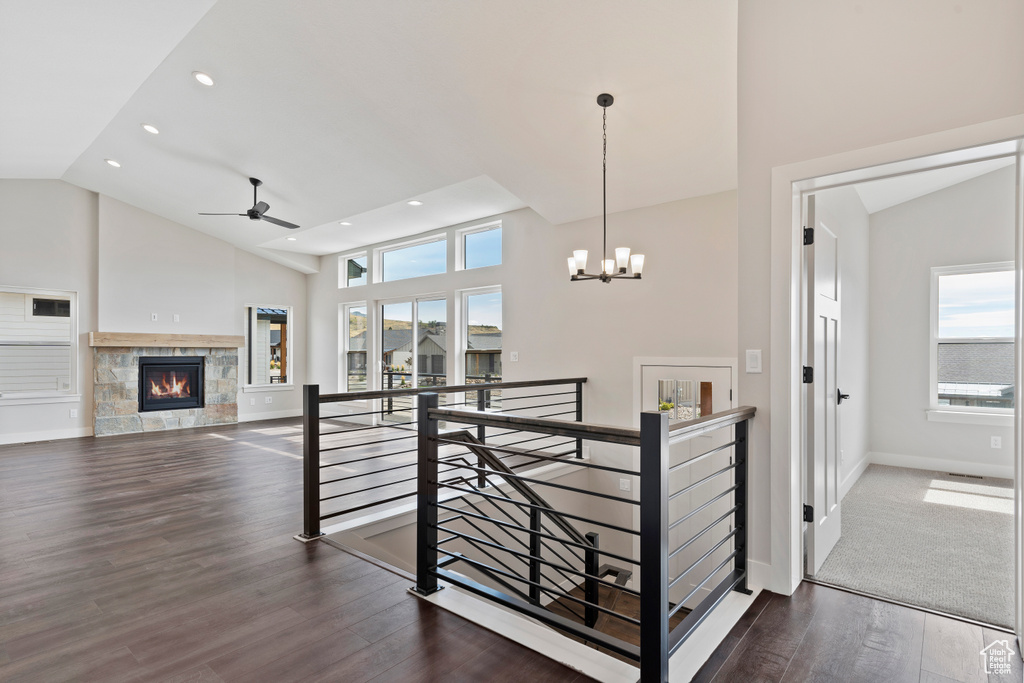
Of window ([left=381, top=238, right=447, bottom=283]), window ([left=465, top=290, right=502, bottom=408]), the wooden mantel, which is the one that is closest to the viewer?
window ([left=465, top=290, right=502, bottom=408])

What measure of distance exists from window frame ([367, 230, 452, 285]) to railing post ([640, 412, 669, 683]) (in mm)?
5774

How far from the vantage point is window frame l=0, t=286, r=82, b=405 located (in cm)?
654

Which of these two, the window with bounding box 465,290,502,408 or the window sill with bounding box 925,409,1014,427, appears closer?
the window sill with bounding box 925,409,1014,427

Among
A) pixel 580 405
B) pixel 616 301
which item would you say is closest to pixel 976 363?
pixel 616 301

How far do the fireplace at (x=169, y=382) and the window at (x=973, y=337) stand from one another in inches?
397

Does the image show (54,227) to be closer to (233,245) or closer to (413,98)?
(233,245)

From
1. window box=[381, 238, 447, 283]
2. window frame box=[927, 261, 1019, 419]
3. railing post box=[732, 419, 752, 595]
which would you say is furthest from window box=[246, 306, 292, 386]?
window frame box=[927, 261, 1019, 419]

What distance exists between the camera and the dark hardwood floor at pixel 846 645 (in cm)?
175

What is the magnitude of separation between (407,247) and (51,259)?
4.74 metres

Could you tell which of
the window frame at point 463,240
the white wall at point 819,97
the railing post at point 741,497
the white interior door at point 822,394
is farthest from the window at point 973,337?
the window frame at point 463,240

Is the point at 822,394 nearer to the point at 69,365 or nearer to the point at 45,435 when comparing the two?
the point at 69,365

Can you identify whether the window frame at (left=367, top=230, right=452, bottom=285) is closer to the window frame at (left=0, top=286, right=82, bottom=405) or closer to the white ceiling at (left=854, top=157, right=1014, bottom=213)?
the window frame at (left=0, top=286, right=82, bottom=405)

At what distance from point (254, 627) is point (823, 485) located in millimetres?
2951

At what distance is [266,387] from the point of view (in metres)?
9.08
